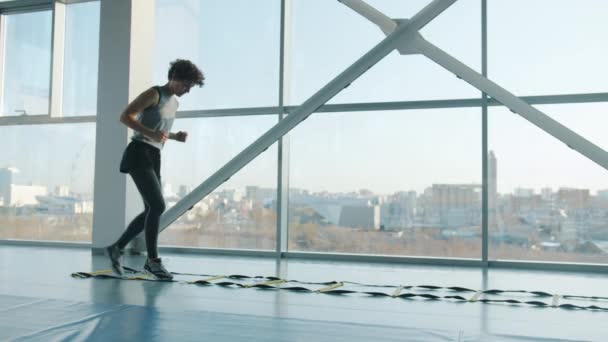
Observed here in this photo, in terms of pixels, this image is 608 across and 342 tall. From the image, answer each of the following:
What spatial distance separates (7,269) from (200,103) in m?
2.37

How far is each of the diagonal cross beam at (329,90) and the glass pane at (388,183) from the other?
3.18 feet

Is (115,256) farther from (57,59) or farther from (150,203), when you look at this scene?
(57,59)

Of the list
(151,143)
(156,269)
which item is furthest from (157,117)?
(156,269)

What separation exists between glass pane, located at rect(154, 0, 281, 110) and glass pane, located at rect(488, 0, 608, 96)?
1.96 m

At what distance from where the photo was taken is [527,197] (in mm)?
4633

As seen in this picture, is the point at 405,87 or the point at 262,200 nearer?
the point at 405,87

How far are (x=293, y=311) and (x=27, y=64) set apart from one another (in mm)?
5275

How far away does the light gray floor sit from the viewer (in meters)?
2.05

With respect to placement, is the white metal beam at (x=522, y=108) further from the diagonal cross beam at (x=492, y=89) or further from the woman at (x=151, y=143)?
the woman at (x=151, y=143)

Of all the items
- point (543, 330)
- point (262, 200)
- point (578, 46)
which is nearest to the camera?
point (543, 330)

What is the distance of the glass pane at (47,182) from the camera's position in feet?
19.5

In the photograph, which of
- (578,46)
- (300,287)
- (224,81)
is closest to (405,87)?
(578,46)

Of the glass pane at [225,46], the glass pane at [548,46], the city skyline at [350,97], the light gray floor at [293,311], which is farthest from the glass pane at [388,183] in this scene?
the light gray floor at [293,311]

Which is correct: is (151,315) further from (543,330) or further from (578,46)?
(578,46)
